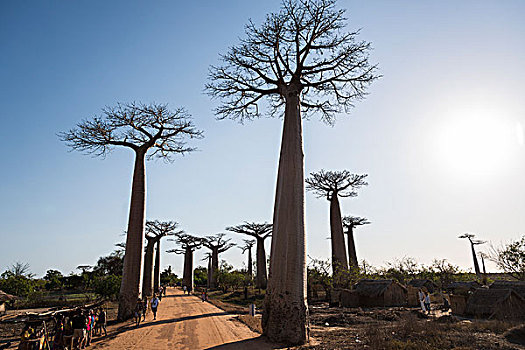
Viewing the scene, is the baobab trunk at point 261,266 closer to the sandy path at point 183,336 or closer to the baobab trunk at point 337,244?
the baobab trunk at point 337,244

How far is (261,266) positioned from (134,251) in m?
20.3

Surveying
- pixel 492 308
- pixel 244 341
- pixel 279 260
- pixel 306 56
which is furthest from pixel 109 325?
pixel 492 308

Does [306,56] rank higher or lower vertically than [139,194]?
higher

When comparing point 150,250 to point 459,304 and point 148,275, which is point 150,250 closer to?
point 148,275

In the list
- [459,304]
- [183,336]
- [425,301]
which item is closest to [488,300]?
[459,304]

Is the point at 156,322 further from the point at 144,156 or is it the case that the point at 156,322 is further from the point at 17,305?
the point at 17,305

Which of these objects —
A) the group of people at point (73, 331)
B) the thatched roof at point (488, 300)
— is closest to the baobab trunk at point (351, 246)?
the thatched roof at point (488, 300)

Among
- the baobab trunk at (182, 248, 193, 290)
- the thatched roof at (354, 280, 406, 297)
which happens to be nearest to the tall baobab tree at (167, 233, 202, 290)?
the baobab trunk at (182, 248, 193, 290)

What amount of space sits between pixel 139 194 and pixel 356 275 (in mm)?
14249

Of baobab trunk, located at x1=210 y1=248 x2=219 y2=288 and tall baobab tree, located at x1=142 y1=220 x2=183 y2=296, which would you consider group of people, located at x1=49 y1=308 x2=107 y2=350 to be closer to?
tall baobab tree, located at x1=142 y1=220 x2=183 y2=296

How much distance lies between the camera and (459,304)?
14547 millimetres

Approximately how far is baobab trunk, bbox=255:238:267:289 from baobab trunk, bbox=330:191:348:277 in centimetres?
896

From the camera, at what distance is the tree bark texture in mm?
29348

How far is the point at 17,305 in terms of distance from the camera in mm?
17859
